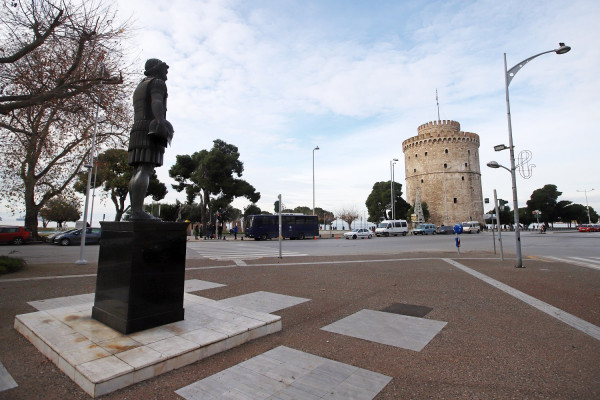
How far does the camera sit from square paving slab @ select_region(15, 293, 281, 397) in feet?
8.84

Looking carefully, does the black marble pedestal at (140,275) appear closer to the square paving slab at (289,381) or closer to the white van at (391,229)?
the square paving slab at (289,381)

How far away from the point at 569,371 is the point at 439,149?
67181 mm

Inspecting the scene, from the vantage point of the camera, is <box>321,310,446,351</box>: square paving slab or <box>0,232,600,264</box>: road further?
<box>0,232,600,264</box>: road

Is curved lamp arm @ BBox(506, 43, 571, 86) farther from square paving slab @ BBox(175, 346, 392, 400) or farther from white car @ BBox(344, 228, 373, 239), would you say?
white car @ BBox(344, 228, 373, 239)

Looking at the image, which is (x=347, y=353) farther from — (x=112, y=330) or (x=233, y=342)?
(x=112, y=330)

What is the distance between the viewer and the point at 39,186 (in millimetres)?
21734

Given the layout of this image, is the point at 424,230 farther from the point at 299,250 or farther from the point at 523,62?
the point at 523,62

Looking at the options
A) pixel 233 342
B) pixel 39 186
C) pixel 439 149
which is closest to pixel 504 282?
pixel 233 342

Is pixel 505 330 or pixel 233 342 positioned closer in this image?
pixel 233 342

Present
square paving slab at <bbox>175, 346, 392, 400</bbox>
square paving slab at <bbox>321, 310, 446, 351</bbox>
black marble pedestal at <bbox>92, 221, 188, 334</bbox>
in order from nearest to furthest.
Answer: square paving slab at <bbox>175, 346, 392, 400</bbox>
black marble pedestal at <bbox>92, 221, 188, 334</bbox>
square paving slab at <bbox>321, 310, 446, 351</bbox>

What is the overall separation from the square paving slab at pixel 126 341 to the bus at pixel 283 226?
26.6m

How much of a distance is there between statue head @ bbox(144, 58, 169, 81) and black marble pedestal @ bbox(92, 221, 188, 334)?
2.28m

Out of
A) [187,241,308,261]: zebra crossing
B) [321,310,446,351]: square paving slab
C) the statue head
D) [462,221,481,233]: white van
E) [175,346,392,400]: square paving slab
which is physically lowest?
[321,310,446,351]: square paving slab

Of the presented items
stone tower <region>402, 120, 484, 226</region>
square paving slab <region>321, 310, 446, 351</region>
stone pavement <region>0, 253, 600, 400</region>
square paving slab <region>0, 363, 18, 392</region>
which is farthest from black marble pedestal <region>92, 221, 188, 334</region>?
stone tower <region>402, 120, 484, 226</region>
